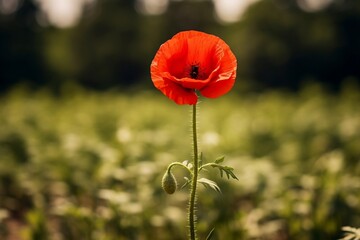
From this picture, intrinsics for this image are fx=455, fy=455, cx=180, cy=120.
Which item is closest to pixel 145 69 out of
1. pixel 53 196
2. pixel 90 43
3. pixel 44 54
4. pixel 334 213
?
pixel 90 43

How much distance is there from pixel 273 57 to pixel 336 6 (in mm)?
7225

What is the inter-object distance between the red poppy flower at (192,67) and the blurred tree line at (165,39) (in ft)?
69.7

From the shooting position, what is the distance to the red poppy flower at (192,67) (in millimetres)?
1768

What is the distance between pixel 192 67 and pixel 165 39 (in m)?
28.7

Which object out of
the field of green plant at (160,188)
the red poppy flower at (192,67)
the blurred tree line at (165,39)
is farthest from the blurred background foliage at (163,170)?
the blurred tree line at (165,39)

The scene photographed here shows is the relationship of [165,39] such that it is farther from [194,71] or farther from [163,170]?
[194,71]

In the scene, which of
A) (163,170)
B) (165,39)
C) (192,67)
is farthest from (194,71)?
(165,39)

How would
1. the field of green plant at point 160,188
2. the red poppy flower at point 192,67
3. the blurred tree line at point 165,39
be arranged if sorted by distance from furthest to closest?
the blurred tree line at point 165,39
the field of green plant at point 160,188
the red poppy flower at point 192,67

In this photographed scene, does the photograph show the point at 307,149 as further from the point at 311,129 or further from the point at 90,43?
the point at 90,43

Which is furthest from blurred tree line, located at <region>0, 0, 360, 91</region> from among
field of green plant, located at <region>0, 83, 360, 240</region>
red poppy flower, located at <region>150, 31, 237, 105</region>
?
red poppy flower, located at <region>150, 31, 237, 105</region>

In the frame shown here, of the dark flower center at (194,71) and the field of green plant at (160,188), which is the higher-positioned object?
the field of green plant at (160,188)

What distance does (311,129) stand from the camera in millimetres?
6668

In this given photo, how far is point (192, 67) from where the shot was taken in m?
1.87

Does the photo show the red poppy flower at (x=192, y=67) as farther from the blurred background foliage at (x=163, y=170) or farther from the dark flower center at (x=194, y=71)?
the blurred background foliage at (x=163, y=170)
